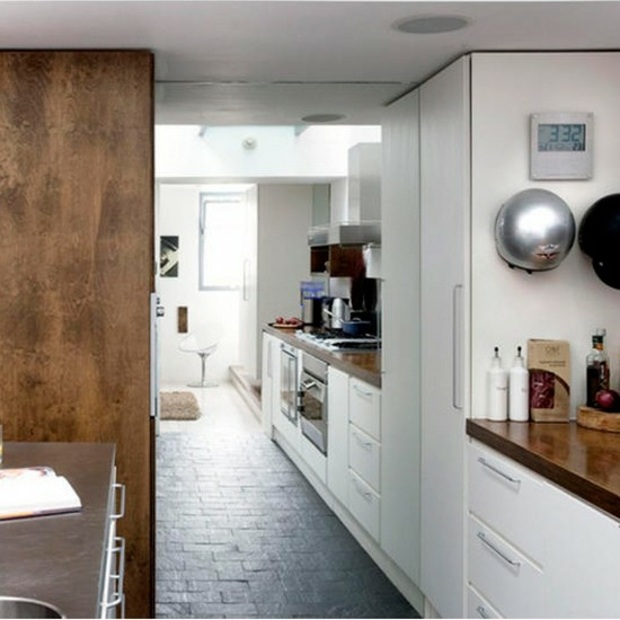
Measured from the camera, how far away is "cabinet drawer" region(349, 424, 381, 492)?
4.17 metres

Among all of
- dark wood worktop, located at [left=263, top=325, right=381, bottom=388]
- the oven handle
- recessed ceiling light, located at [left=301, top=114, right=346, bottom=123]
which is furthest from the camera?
the oven handle

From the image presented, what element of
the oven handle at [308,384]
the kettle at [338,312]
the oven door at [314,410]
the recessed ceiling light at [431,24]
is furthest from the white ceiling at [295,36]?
the kettle at [338,312]

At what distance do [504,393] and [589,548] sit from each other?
3.07ft

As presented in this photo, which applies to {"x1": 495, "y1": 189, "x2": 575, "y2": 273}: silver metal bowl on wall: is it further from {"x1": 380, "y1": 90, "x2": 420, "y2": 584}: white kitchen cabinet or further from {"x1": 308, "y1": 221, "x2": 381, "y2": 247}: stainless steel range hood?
{"x1": 308, "y1": 221, "x2": 381, "y2": 247}: stainless steel range hood

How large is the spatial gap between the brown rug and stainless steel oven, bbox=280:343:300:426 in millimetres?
1982

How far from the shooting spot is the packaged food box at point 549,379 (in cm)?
296

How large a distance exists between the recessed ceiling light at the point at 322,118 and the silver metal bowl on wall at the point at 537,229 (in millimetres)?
1661

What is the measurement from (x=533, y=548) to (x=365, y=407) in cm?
196

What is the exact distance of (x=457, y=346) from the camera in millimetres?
3111

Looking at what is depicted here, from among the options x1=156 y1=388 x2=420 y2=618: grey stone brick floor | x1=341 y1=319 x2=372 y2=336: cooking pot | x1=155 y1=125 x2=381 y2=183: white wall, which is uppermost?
x1=155 y1=125 x2=381 y2=183: white wall

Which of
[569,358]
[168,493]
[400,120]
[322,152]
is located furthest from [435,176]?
[322,152]

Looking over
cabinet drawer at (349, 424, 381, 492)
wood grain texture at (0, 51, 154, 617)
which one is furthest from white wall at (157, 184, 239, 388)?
wood grain texture at (0, 51, 154, 617)

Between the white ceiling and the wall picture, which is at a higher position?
the white ceiling

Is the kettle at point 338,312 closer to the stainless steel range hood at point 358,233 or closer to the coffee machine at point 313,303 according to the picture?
the coffee machine at point 313,303
